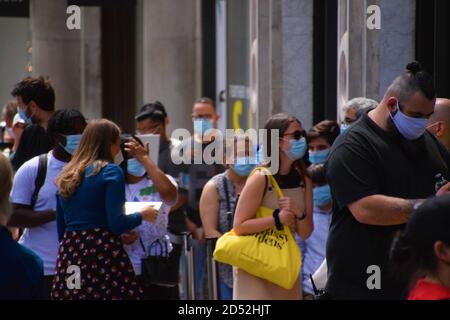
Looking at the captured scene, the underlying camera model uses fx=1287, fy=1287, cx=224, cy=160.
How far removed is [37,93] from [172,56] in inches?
399

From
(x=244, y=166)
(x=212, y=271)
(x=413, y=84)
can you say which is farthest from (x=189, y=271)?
(x=413, y=84)

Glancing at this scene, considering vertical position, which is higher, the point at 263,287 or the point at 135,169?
the point at 135,169

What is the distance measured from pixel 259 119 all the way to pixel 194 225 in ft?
10.7

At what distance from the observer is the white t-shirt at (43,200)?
25.2 ft

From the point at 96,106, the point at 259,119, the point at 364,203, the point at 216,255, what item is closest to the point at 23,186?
the point at 216,255

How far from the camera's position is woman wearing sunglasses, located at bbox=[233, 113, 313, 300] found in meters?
7.59

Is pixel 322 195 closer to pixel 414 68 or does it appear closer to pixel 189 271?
pixel 189 271

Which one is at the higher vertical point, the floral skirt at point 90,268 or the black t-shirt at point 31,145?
the black t-shirt at point 31,145

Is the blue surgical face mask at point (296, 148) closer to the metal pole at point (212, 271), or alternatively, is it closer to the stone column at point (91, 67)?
the metal pole at point (212, 271)

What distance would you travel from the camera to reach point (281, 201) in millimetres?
7695

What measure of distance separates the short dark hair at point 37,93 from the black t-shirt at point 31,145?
0.28 m

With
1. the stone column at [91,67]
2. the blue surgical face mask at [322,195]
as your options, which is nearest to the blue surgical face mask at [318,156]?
the blue surgical face mask at [322,195]

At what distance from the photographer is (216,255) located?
7531 mm
